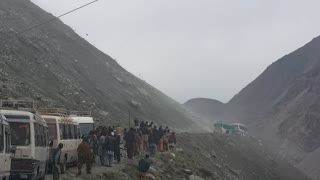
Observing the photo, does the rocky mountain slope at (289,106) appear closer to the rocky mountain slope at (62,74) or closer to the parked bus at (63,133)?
the rocky mountain slope at (62,74)

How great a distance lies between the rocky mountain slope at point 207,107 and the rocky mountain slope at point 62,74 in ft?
219

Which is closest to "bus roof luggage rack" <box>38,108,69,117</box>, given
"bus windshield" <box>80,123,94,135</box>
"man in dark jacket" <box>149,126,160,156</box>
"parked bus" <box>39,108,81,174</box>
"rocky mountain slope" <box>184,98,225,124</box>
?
"parked bus" <box>39,108,81,174</box>

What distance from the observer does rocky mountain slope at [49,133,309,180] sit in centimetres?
2508

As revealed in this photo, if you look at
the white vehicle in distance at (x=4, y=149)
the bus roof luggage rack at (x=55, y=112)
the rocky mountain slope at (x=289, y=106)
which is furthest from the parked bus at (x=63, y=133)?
the rocky mountain slope at (x=289, y=106)

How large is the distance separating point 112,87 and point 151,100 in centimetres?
1191

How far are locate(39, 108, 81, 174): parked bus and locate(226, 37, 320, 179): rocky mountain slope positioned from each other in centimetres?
5069

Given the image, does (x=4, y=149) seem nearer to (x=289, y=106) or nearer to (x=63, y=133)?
(x=63, y=133)

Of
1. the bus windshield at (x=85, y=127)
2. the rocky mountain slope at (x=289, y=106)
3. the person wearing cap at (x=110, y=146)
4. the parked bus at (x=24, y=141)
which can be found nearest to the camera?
the parked bus at (x=24, y=141)

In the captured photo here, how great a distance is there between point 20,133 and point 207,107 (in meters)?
147

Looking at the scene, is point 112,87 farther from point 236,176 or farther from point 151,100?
point 236,176

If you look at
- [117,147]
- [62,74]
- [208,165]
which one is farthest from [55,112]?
[62,74]

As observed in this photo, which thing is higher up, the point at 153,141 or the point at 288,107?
the point at 288,107

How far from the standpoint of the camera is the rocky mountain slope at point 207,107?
15093cm

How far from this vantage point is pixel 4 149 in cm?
1366
